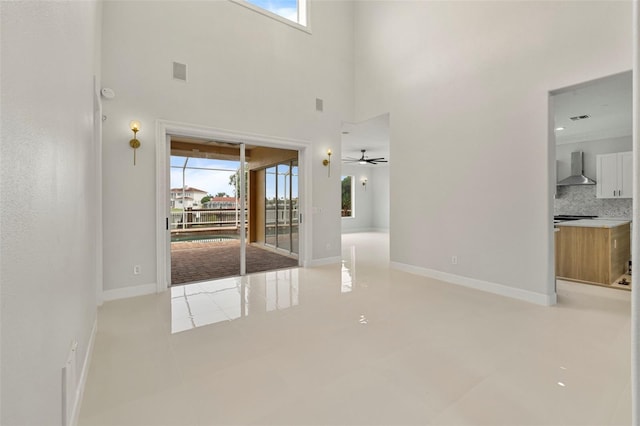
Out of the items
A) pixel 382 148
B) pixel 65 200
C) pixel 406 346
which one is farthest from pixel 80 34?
pixel 382 148

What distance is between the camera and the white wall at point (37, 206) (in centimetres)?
82

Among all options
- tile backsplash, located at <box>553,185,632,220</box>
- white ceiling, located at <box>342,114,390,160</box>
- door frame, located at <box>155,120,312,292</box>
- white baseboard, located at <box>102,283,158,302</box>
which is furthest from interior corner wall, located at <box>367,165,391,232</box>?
white baseboard, located at <box>102,283,158,302</box>

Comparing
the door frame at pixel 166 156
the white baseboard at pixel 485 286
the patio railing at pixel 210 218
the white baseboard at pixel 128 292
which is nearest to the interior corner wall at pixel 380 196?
the patio railing at pixel 210 218

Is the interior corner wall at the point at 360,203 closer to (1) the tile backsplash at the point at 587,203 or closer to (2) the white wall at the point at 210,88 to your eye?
(2) the white wall at the point at 210,88

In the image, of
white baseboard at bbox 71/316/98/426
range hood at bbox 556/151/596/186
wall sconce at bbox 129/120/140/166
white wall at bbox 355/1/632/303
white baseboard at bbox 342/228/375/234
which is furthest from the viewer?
white baseboard at bbox 342/228/375/234

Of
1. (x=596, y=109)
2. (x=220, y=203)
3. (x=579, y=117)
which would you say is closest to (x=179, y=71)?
(x=220, y=203)

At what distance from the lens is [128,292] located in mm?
3965

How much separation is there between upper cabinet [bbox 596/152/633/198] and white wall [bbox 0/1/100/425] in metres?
8.79

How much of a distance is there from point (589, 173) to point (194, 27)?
28.8 ft

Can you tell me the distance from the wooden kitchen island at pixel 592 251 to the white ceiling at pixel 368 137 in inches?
146

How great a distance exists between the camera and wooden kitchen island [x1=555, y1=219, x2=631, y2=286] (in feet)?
14.4

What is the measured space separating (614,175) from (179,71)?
28.4 ft

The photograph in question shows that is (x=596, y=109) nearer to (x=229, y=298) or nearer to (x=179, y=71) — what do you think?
(x=229, y=298)

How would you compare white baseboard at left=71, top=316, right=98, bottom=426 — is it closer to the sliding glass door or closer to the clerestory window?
the sliding glass door
